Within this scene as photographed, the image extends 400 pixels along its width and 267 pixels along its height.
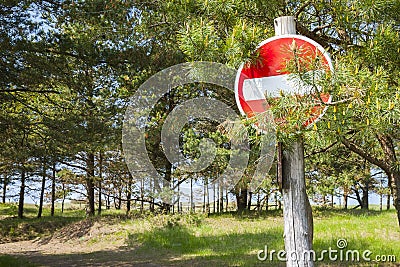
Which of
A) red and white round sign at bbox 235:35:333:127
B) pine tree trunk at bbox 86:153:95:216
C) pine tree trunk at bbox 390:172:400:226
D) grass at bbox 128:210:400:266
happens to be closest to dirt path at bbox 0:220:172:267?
grass at bbox 128:210:400:266

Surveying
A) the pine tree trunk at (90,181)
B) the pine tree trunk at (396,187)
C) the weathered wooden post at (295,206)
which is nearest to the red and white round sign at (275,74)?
the weathered wooden post at (295,206)

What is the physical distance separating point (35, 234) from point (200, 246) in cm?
909

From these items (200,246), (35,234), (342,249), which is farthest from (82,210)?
(342,249)

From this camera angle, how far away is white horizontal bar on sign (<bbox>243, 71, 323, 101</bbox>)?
192 cm

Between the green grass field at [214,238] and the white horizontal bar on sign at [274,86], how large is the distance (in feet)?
15.3

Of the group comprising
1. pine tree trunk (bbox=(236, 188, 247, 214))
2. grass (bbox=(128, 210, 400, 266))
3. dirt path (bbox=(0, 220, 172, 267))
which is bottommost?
dirt path (bbox=(0, 220, 172, 267))

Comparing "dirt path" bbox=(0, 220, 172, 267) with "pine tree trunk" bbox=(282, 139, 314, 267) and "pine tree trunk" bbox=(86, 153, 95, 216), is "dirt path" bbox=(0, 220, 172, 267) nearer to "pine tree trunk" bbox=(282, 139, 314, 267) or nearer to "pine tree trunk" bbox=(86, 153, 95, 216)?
"pine tree trunk" bbox=(86, 153, 95, 216)

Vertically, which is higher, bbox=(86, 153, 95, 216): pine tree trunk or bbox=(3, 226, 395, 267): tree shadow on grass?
bbox=(86, 153, 95, 216): pine tree trunk

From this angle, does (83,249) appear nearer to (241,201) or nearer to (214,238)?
(214,238)

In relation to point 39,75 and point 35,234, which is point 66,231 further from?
point 39,75

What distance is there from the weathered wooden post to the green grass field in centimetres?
428

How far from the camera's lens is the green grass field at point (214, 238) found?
22.6 ft

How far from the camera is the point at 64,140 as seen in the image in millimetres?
7754

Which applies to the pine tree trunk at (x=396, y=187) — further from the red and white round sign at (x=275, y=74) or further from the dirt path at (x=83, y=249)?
the dirt path at (x=83, y=249)
